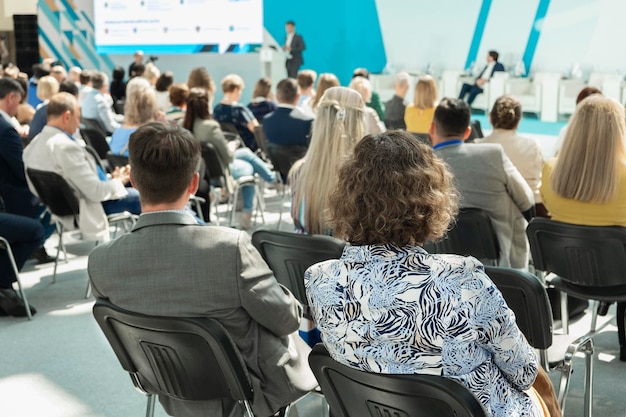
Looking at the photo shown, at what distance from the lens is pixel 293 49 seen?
1481 cm

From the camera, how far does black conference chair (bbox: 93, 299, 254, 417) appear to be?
218cm

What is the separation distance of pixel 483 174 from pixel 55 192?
2.72 m

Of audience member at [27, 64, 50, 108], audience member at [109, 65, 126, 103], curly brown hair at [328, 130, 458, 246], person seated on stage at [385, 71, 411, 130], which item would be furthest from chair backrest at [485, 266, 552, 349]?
audience member at [109, 65, 126, 103]

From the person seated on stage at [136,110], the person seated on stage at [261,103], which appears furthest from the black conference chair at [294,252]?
the person seated on stage at [261,103]

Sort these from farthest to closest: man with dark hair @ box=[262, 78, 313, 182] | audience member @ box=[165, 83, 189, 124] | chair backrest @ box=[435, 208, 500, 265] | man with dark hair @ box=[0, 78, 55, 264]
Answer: audience member @ box=[165, 83, 189, 124]
man with dark hair @ box=[262, 78, 313, 182]
man with dark hair @ box=[0, 78, 55, 264]
chair backrest @ box=[435, 208, 500, 265]

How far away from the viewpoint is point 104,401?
3559 mm

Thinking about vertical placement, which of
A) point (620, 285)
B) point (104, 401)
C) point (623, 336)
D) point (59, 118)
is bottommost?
point (104, 401)

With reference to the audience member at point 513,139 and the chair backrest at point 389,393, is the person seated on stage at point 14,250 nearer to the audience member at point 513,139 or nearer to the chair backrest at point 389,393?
the audience member at point 513,139

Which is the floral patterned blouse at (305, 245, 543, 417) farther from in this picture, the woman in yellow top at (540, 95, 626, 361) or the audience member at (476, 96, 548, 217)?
the audience member at (476, 96, 548, 217)

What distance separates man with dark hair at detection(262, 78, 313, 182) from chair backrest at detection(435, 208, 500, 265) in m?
2.81

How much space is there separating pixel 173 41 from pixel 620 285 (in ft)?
45.0

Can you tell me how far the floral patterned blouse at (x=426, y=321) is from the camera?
5.50 ft

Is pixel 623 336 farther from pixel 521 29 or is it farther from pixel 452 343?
pixel 521 29

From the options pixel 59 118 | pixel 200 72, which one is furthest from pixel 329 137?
pixel 200 72
